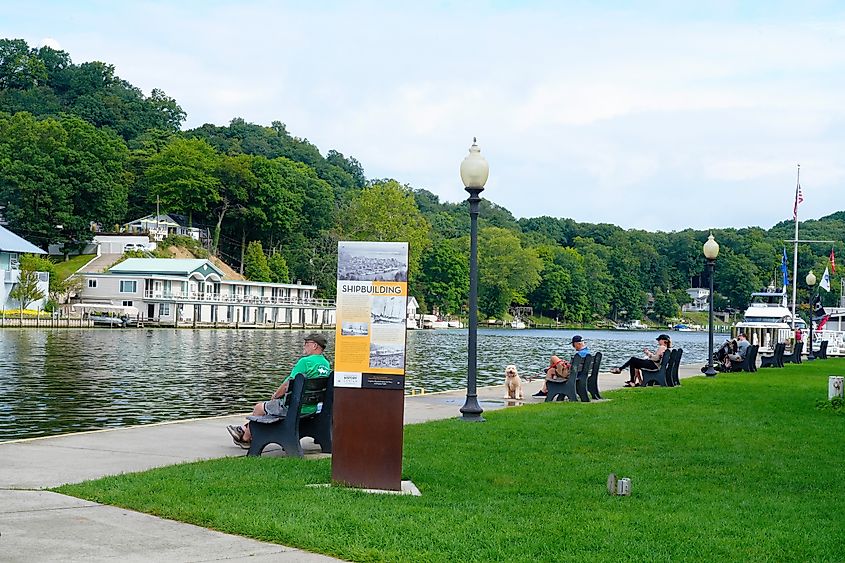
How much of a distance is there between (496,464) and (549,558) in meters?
4.65

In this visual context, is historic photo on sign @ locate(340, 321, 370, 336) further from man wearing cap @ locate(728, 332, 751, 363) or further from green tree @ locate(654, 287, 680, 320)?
green tree @ locate(654, 287, 680, 320)

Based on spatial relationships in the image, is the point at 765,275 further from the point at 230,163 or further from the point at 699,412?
the point at 699,412

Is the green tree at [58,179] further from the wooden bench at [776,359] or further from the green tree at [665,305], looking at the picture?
the green tree at [665,305]

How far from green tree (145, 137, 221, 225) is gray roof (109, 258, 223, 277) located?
2265 cm

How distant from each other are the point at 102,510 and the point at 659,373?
20166mm

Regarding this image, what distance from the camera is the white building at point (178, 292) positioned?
102 meters

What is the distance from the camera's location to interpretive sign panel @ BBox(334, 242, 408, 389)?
10.4 metres

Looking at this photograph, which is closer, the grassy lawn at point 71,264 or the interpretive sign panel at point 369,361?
the interpretive sign panel at point 369,361

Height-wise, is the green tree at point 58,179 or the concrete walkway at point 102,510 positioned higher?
the green tree at point 58,179

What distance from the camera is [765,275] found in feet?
561

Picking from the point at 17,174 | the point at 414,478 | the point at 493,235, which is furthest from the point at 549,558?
the point at 493,235

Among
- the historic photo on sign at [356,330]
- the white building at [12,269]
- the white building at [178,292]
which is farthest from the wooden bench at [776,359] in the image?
the white building at [178,292]

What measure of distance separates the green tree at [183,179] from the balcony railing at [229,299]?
18.1 m

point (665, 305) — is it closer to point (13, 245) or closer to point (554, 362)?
point (13, 245)
